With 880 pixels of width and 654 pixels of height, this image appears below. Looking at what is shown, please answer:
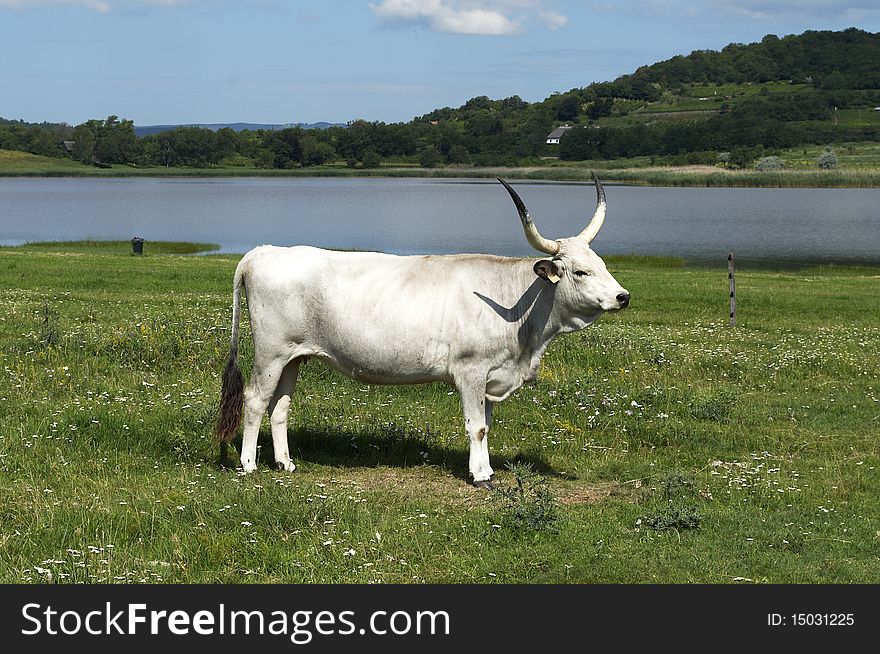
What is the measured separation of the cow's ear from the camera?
10.4 meters

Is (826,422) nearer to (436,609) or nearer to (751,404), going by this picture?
(751,404)

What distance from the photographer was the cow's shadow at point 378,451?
11.4 m

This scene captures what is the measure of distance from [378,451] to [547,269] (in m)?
2.98

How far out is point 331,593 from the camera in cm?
716

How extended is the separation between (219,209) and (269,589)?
100.0m

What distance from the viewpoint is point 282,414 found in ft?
36.6

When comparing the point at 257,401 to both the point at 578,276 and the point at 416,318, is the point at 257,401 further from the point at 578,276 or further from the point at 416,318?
the point at 578,276

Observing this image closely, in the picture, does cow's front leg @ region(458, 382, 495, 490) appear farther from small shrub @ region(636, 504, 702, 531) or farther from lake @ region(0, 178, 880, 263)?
lake @ region(0, 178, 880, 263)

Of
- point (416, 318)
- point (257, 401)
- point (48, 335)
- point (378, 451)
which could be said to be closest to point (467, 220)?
point (48, 335)

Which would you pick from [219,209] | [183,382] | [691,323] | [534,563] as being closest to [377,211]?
[219,209]

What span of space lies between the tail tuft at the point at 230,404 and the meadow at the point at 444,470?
0.40 metres

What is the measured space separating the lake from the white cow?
45899 millimetres

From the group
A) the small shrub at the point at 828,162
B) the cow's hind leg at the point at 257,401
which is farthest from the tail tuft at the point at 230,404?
the small shrub at the point at 828,162

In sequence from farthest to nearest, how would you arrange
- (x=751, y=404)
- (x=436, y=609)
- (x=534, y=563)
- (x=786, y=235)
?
(x=786, y=235) → (x=751, y=404) → (x=534, y=563) → (x=436, y=609)
